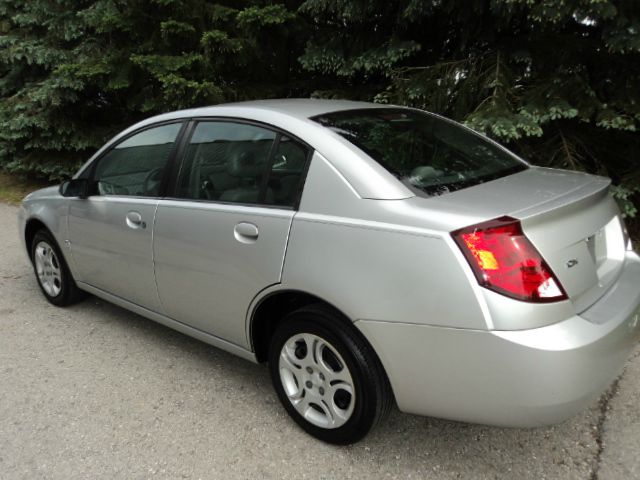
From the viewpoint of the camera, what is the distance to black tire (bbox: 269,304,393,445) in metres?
2.31

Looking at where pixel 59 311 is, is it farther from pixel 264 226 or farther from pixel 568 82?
pixel 568 82

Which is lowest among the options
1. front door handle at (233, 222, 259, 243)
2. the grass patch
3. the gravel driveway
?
the gravel driveway

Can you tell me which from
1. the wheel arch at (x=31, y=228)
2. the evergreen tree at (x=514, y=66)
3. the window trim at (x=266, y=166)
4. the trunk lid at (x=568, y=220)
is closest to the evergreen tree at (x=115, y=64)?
the evergreen tree at (x=514, y=66)

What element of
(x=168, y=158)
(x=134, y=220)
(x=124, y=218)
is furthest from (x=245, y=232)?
(x=124, y=218)

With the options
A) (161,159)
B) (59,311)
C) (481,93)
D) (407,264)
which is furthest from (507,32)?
(59,311)

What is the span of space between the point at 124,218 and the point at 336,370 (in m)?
1.76

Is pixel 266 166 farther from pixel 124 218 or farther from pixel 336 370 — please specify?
pixel 124 218

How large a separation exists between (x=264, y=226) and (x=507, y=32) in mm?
3455

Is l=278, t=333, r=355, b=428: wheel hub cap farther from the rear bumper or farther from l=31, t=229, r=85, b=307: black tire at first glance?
l=31, t=229, r=85, b=307: black tire

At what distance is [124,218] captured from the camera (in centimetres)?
340

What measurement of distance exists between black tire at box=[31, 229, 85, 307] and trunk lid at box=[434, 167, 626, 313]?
3.18 metres

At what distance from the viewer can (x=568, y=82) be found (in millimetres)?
4238

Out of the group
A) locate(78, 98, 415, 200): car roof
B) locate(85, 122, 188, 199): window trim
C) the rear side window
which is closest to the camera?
locate(78, 98, 415, 200): car roof

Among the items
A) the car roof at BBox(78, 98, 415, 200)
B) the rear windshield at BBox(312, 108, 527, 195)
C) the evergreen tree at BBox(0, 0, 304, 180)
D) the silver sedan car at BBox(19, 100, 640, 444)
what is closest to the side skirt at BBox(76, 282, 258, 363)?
the silver sedan car at BBox(19, 100, 640, 444)
